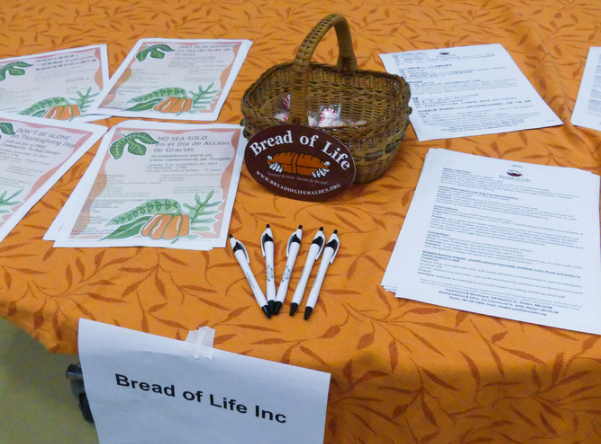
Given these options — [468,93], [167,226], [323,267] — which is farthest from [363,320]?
[468,93]

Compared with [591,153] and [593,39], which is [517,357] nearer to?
[591,153]

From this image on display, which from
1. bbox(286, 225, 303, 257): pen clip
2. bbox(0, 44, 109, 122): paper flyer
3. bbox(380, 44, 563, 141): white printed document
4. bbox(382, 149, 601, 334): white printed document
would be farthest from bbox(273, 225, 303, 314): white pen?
bbox(0, 44, 109, 122): paper flyer

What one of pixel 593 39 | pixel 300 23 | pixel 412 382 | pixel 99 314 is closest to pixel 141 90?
pixel 300 23

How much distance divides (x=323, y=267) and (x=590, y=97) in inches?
26.9

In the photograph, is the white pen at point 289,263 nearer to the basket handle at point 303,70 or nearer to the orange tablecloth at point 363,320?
the orange tablecloth at point 363,320

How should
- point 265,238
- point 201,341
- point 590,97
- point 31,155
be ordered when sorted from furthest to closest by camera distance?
point 590,97 → point 31,155 → point 265,238 → point 201,341

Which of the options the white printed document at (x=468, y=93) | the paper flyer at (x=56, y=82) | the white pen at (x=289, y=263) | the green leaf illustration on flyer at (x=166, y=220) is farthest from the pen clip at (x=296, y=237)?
the paper flyer at (x=56, y=82)

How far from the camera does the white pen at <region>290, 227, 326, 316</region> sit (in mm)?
614

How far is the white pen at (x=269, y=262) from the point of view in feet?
2.03

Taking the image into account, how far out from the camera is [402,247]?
0.69 m

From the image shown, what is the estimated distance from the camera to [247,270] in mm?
651

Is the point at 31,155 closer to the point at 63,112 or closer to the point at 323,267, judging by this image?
the point at 63,112

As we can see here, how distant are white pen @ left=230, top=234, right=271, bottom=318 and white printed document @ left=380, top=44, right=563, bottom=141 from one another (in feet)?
1.30

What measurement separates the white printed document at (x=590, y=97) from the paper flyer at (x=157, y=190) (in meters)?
0.61
